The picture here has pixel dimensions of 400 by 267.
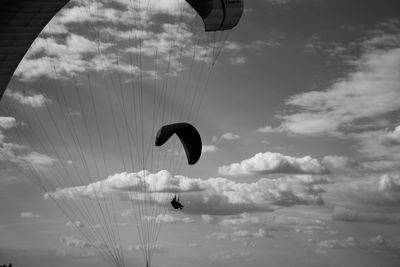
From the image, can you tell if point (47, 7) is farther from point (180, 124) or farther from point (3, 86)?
point (180, 124)

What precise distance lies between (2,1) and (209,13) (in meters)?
9.67

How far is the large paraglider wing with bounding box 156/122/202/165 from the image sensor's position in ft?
87.2

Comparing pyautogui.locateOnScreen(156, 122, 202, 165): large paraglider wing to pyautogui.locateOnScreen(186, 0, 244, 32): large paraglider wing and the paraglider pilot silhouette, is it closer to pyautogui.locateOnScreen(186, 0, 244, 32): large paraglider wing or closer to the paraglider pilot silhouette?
the paraglider pilot silhouette

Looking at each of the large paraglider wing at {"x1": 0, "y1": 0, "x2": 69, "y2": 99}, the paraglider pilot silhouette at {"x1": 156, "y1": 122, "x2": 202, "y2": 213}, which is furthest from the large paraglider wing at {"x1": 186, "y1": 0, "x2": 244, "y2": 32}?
the large paraglider wing at {"x1": 0, "y1": 0, "x2": 69, "y2": 99}

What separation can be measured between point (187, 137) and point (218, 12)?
23.2ft

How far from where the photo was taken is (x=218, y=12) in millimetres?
25859

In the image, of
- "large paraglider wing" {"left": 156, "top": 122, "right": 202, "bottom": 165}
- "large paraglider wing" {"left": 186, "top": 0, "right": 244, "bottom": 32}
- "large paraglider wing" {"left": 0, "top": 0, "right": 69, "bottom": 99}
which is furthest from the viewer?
"large paraglider wing" {"left": 156, "top": 122, "right": 202, "bottom": 165}

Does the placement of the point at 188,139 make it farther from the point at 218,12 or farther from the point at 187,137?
the point at 218,12

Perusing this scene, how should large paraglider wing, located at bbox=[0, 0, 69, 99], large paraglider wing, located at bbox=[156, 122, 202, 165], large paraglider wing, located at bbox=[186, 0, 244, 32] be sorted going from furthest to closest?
1. large paraglider wing, located at bbox=[156, 122, 202, 165]
2. large paraglider wing, located at bbox=[186, 0, 244, 32]
3. large paraglider wing, located at bbox=[0, 0, 69, 99]

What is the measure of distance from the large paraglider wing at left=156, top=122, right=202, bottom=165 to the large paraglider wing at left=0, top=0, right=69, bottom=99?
25.7 ft

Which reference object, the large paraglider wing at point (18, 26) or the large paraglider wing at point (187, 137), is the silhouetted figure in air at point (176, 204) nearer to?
the large paraglider wing at point (187, 137)

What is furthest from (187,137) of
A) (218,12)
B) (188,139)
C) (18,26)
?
(18,26)

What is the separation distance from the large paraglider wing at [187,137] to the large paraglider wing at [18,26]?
782cm

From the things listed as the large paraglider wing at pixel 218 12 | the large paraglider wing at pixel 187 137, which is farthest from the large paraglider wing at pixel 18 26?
the large paraglider wing at pixel 187 137
